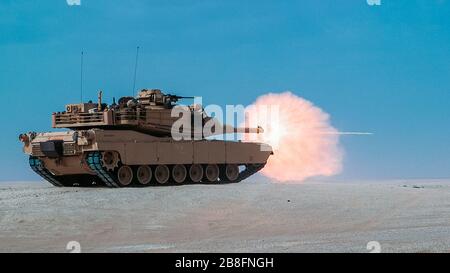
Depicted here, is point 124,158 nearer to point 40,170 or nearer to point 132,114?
point 132,114

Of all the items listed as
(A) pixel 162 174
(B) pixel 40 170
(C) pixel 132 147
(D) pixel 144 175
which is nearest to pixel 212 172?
(A) pixel 162 174

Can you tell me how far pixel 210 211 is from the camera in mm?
24250

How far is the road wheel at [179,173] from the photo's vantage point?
A: 3772 centimetres

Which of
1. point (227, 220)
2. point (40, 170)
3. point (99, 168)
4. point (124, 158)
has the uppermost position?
point (124, 158)

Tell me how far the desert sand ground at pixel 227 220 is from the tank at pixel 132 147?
4.13 meters

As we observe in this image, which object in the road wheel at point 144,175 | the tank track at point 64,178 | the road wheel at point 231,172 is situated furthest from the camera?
the road wheel at point 231,172

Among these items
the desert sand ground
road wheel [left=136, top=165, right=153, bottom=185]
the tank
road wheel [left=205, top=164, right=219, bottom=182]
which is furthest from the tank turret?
the desert sand ground

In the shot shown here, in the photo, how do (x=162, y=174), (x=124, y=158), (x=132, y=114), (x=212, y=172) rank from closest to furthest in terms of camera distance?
(x=124, y=158) < (x=132, y=114) < (x=162, y=174) < (x=212, y=172)

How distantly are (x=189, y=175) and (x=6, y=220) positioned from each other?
16.6 metres

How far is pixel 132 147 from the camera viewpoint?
35.5m

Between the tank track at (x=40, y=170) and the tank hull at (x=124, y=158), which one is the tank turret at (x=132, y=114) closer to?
the tank hull at (x=124, y=158)

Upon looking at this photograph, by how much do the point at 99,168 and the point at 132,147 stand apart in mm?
2164

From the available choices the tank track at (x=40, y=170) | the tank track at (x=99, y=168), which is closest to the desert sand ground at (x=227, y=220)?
the tank track at (x=99, y=168)
